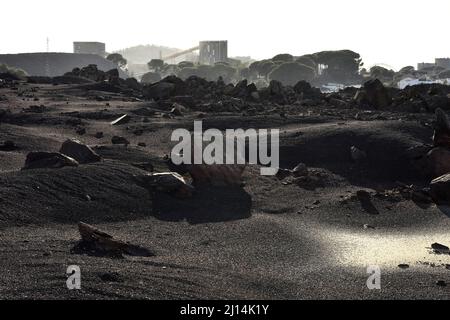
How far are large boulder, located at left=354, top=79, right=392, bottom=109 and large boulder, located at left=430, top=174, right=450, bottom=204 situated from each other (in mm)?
9764

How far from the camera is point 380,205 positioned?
9.70 m

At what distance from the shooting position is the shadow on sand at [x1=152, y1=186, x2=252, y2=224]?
8.84m

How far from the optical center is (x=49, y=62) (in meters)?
85.3

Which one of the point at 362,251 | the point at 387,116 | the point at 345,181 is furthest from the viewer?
the point at 387,116

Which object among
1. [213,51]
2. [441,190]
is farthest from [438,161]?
[213,51]

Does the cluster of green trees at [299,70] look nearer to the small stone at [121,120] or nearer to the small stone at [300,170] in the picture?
the small stone at [121,120]

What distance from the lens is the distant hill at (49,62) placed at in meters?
81.1

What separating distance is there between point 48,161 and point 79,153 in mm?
932

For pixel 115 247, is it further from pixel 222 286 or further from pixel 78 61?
pixel 78 61

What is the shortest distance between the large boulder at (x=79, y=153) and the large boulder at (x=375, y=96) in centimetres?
1145

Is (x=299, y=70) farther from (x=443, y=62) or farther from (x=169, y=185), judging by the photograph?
(x=443, y=62)

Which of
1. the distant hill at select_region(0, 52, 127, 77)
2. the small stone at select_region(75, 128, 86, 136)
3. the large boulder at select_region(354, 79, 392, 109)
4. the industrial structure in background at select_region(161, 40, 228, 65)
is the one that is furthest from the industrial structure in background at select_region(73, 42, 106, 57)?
the small stone at select_region(75, 128, 86, 136)

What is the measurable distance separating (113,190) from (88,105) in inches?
425
